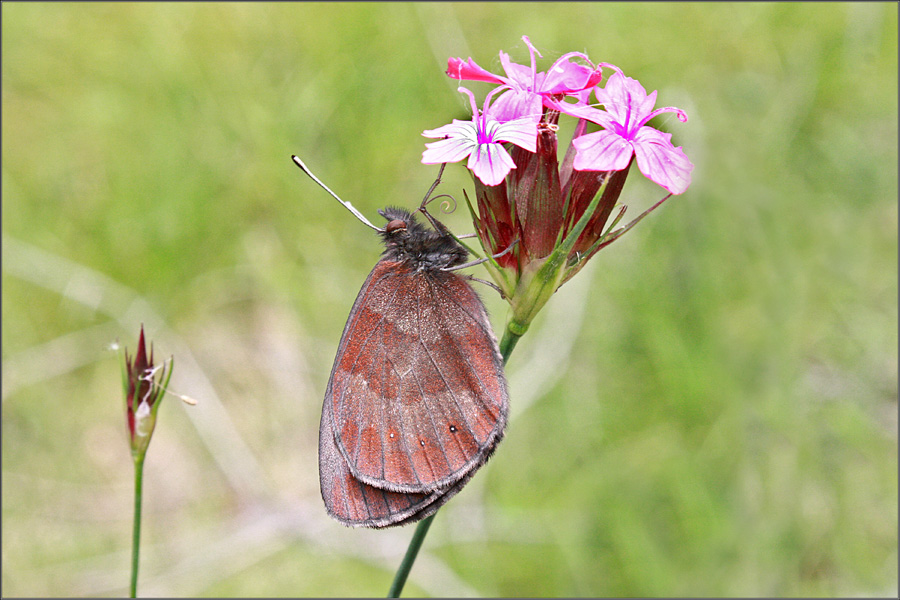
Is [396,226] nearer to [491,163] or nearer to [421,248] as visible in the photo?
[421,248]

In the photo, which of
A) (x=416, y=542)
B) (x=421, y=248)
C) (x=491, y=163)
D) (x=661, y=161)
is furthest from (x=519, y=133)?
(x=416, y=542)

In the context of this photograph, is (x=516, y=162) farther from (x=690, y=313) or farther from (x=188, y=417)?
(x=188, y=417)

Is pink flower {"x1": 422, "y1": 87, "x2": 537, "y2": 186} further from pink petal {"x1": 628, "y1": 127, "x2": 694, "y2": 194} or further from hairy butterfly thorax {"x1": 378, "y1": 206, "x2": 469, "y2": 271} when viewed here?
hairy butterfly thorax {"x1": 378, "y1": 206, "x2": 469, "y2": 271}

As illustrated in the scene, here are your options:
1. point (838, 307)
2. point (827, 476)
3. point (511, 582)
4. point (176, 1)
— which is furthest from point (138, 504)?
point (176, 1)

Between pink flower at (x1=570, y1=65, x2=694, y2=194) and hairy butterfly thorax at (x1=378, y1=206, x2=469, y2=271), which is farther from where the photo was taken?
hairy butterfly thorax at (x1=378, y1=206, x2=469, y2=271)

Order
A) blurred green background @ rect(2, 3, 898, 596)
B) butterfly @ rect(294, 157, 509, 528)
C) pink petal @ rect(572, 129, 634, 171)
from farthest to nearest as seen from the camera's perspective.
Answer: blurred green background @ rect(2, 3, 898, 596) → butterfly @ rect(294, 157, 509, 528) → pink petal @ rect(572, 129, 634, 171)

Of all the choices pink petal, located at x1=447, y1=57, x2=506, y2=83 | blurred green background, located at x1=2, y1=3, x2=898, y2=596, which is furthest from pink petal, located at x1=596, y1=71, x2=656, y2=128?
blurred green background, located at x1=2, y1=3, x2=898, y2=596
